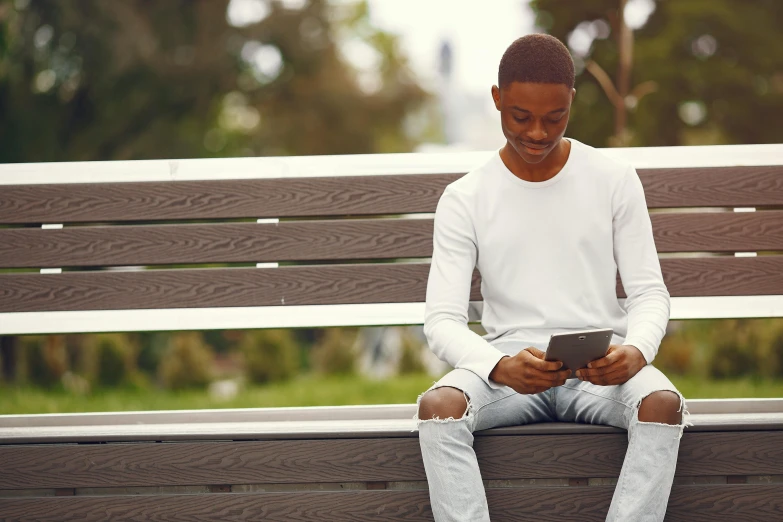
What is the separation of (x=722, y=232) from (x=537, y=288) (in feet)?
3.19

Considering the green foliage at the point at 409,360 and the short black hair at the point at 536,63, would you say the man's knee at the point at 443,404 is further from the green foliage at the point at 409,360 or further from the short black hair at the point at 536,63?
the green foliage at the point at 409,360

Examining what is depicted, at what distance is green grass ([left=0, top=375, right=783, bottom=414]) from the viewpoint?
6.23 m

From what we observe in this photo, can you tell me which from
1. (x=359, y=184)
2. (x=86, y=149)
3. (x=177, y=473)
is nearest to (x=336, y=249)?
(x=359, y=184)

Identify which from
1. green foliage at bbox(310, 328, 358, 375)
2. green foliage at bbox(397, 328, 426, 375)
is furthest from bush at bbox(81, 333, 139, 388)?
green foliage at bbox(397, 328, 426, 375)

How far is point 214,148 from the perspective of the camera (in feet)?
51.4

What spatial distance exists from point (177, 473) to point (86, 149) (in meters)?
10.8

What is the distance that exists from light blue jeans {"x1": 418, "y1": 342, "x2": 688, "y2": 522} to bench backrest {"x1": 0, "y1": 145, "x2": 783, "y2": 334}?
725 millimetres

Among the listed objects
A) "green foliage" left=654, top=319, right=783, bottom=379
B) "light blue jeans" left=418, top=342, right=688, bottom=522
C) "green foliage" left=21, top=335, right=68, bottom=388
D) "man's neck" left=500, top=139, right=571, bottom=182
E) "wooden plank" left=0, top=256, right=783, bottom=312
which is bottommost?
"green foliage" left=21, top=335, right=68, bottom=388

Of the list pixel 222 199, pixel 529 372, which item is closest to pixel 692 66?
pixel 222 199

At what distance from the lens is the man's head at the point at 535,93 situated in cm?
247

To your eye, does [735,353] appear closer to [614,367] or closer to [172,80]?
[614,367]

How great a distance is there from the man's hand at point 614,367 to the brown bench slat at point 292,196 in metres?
1.00

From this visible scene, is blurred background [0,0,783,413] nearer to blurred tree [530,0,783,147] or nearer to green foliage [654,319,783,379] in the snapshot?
blurred tree [530,0,783,147]

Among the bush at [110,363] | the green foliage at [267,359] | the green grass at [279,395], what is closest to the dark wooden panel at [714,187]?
the green grass at [279,395]
